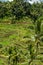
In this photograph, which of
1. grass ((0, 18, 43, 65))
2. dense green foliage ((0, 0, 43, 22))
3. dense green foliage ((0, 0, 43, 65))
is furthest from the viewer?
dense green foliage ((0, 0, 43, 22))

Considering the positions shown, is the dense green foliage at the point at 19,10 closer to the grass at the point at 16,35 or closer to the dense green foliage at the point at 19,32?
the dense green foliage at the point at 19,32

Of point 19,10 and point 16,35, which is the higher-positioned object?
point 19,10

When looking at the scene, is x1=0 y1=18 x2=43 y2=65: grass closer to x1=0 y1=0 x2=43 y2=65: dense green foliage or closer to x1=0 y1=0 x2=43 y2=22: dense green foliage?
x1=0 y1=0 x2=43 y2=65: dense green foliage

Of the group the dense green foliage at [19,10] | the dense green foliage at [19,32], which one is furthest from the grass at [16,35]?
the dense green foliage at [19,10]

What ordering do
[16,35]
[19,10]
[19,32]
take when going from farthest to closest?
[19,10], [19,32], [16,35]

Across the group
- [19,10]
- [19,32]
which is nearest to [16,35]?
[19,32]

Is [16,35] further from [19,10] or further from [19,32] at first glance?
[19,10]

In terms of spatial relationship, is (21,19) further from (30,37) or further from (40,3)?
(30,37)

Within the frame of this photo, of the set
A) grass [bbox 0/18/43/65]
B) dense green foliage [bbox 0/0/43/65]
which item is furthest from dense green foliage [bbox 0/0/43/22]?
grass [bbox 0/18/43/65]

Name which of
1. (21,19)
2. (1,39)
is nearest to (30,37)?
(1,39)

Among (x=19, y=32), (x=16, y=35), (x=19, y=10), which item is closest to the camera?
(x=16, y=35)

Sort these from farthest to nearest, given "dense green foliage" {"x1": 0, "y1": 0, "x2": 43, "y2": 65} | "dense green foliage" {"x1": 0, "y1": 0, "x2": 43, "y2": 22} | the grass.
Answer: "dense green foliage" {"x1": 0, "y1": 0, "x2": 43, "y2": 22}, the grass, "dense green foliage" {"x1": 0, "y1": 0, "x2": 43, "y2": 65}
